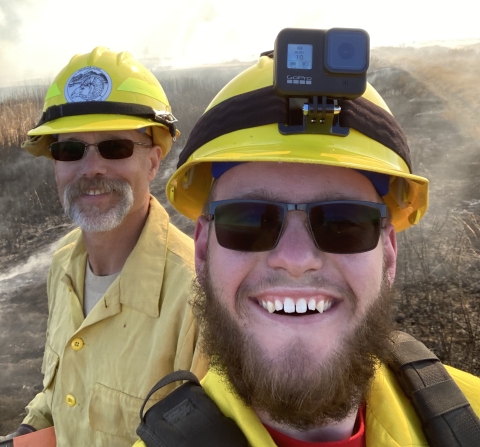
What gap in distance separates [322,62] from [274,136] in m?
0.27

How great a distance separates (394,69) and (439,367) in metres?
12.6

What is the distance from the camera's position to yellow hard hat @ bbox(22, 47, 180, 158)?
9.19 ft

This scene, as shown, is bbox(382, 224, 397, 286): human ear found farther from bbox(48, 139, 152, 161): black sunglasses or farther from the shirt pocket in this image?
bbox(48, 139, 152, 161): black sunglasses

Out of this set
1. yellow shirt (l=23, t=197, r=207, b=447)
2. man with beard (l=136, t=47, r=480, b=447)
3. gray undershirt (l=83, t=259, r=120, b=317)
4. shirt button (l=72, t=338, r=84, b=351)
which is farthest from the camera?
gray undershirt (l=83, t=259, r=120, b=317)

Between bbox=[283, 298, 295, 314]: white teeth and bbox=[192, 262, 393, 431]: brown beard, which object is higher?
bbox=[283, 298, 295, 314]: white teeth

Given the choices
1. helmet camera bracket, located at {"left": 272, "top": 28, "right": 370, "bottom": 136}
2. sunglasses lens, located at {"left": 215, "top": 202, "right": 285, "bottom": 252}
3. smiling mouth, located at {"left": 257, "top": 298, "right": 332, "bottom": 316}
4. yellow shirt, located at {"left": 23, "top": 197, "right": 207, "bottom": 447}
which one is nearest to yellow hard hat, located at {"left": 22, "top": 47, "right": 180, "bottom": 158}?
yellow shirt, located at {"left": 23, "top": 197, "right": 207, "bottom": 447}

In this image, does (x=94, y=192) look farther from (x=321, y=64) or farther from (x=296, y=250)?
(x=321, y=64)

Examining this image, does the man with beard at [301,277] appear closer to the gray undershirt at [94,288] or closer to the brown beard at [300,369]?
the brown beard at [300,369]

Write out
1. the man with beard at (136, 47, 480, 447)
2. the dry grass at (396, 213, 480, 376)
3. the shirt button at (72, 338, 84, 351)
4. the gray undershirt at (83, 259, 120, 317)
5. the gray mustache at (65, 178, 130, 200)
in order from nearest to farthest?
the man with beard at (136, 47, 480, 447), the shirt button at (72, 338, 84, 351), the gray undershirt at (83, 259, 120, 317), the gray mustache at (65, 178, 130, 200), the dry grass at (396, 213, 480, 376)

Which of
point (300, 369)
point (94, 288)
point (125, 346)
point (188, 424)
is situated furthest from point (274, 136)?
point (94, 288)

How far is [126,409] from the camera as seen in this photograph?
2119 mm

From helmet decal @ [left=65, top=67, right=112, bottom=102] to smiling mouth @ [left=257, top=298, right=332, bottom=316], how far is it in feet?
6.61

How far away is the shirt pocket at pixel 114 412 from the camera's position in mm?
2117

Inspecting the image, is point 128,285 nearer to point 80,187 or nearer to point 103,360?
point 103,360
